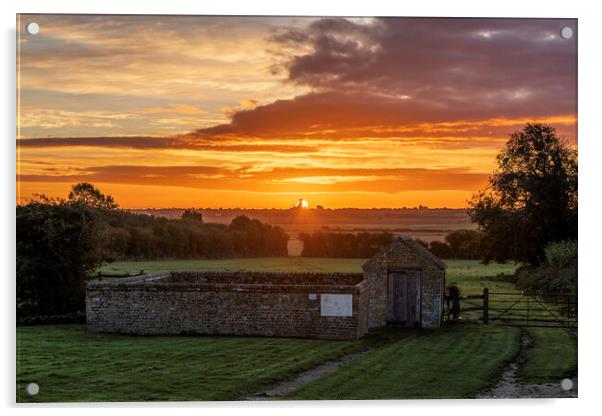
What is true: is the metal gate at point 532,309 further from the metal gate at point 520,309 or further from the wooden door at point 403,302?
the wooden door at point 403,302

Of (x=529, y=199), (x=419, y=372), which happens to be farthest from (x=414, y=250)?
(x=419, y=372)

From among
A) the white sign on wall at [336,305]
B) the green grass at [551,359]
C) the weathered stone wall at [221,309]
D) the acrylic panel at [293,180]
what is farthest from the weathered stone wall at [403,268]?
the green grass at [551,359]

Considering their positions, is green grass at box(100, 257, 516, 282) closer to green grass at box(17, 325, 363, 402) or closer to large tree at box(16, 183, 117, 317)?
large tree at box(16, 183, 117, 317)

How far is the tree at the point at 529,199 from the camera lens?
19.0m

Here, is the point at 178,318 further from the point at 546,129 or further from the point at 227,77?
the point at 546,129

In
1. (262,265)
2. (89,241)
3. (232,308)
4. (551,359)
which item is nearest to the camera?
(551,359)

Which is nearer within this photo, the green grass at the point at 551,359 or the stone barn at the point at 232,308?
the green grass at the point at 551,359

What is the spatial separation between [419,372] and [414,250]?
7554 mm

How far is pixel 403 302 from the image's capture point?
2441 centimetres

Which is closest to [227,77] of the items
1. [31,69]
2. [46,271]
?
[31,69]

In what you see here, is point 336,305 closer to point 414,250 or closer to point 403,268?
point 403,268

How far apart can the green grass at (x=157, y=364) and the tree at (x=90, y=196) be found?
3039mm

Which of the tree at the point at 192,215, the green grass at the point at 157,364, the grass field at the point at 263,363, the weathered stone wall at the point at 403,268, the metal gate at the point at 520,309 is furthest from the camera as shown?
the weathered stone wall at the point at 403,268

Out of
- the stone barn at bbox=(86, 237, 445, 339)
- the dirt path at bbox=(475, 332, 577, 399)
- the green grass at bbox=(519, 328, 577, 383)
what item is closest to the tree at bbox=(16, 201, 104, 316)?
the stone barn at bbox=(86, 237, 445, 339)
